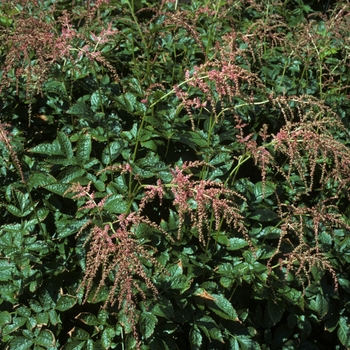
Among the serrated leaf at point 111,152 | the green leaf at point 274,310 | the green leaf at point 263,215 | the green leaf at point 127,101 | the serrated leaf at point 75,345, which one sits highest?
the green leaf at point 127,101

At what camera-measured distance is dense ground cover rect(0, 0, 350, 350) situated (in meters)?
2.19

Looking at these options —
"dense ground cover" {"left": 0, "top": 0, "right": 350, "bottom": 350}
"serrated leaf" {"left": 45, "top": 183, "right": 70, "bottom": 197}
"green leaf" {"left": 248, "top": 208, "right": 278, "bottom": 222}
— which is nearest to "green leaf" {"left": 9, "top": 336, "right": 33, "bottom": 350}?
"dense ground cover" {"left": 0, "top": 0, "right": 350, "bottom": 350}

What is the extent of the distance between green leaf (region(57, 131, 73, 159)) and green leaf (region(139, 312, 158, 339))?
29.2 inches

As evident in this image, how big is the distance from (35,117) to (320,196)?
1.39 metres

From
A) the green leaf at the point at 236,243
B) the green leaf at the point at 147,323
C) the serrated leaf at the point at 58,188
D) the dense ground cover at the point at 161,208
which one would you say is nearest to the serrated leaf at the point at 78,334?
the dense ground cover at the point at 161,208

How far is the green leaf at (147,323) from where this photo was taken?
212 centimetres

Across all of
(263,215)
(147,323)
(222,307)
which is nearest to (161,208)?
(263,215)

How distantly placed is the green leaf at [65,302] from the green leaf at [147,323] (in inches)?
11.2

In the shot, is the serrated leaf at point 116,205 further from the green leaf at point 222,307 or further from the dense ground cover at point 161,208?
the green leaf at point 222,307

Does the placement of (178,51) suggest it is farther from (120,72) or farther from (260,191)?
(260,191)

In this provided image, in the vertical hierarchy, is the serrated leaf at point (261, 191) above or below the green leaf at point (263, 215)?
above

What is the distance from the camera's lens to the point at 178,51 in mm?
3328

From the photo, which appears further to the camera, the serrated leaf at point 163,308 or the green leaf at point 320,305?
the green leaf at point 320,305

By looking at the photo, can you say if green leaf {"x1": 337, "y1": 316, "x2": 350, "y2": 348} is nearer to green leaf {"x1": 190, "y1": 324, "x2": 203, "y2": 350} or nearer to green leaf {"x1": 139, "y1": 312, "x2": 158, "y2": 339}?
green leaf {"x1": 190, "y1": 324, "x2": 203, "y2": 350}
